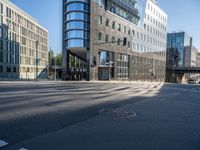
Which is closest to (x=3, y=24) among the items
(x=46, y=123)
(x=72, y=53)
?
(x=72, y=53)

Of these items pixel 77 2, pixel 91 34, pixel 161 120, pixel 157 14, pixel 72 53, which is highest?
pixel 157 14

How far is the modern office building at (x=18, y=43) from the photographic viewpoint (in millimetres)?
61375

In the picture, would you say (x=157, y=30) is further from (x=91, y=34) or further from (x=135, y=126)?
(x=135, y=126)

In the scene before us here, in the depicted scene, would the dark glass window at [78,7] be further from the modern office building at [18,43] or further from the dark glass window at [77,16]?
the modern office building at [18,43]

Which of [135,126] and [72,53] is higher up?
[72,53]

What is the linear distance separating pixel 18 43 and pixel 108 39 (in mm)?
43854

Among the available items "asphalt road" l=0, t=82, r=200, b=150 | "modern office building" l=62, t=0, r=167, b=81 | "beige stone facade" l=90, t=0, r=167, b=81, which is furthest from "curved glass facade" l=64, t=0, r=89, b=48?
"asphalt road" l=0, t=82, r=200, b=150

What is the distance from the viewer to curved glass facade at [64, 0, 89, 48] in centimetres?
3734

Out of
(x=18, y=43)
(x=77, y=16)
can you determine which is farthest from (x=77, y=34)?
(x=18, y=43)

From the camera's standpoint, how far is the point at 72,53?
139 ft

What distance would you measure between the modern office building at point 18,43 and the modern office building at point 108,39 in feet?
82.9

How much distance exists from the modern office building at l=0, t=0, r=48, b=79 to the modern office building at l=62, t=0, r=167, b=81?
25.3m

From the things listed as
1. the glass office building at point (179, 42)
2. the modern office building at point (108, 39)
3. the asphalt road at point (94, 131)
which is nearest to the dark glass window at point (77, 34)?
the modern office building at point (108, 39)

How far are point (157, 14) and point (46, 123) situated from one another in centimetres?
6429
